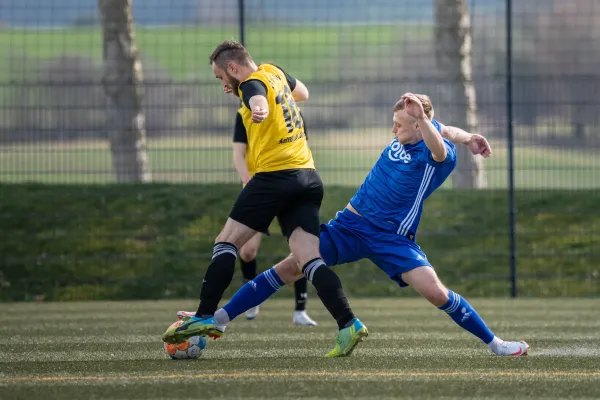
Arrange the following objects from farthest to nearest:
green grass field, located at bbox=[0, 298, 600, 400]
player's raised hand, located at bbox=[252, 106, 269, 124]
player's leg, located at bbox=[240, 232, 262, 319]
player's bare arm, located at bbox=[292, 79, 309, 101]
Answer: player's leg, located at bbox=[240, 232, 262, 319] < player's bare arm, located at bbox=[292, 79, 309, 101] < player's raised hand, located at bbox=[252, 106, 269, 124] < green grass field, located at bbox=[0, 298, 600, 400]

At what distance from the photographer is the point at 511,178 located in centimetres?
1408

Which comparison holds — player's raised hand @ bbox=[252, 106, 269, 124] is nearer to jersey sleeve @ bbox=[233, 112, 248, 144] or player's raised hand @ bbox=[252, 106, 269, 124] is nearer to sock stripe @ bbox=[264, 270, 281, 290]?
sock stripe @ bbox=[264, 270, 281, 290]

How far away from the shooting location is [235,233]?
7.96 meters

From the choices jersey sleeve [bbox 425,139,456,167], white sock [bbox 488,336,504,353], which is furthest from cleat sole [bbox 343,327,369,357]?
jersey sleeve [bbox 425,139,456,167]

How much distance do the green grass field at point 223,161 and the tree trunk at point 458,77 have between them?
0.80 feet

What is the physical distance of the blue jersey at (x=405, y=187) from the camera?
796 centimetres

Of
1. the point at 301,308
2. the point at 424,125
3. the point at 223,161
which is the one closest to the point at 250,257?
the point at 301,308

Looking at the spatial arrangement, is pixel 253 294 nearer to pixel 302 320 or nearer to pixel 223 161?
pixel 302 320

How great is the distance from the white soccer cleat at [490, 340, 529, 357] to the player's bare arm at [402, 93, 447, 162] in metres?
1.21

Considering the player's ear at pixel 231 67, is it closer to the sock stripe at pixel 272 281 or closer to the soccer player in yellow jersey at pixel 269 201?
the soccer player in yellow jersey at pixel 269 201

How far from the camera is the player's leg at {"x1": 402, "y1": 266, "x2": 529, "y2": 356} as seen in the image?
7777 millimetres

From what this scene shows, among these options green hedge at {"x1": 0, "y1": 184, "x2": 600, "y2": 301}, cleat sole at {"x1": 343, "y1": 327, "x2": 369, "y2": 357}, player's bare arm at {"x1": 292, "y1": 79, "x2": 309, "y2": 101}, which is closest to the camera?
cleat sole at {"x1": 343, "y1": 327, "x2": 369, "y2": 357}

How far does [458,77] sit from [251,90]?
22.0 feet

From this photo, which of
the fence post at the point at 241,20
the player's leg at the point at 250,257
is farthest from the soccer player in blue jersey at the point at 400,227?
the fence post at the point at 241,20
